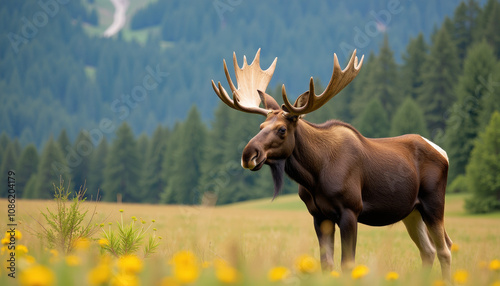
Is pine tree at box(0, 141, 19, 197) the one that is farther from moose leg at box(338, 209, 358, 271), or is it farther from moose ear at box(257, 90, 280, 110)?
moose leg at box(338, 209, 358, 271)

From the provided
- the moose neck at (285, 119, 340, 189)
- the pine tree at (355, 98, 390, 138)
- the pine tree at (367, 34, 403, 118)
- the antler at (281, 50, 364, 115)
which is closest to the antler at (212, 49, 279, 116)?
the antler at (281, 50, 364, 115)

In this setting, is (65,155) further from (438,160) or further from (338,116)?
(438,160)

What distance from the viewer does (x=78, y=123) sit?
196 m

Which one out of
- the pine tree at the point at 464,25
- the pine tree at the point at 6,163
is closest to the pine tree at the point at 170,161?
the pine tree at the point at 6,163

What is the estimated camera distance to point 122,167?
6450 cm

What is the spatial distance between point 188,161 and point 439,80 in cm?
2828

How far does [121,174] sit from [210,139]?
13736 mm

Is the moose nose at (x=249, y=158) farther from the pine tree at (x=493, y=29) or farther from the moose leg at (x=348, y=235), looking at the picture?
the pine tree at (x=493, y=29)

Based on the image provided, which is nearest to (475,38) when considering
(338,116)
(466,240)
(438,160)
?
(338,116)

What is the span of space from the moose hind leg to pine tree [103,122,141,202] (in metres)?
58.6

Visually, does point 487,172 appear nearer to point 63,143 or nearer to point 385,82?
point 385,82

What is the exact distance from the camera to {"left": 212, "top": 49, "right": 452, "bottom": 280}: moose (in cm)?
559

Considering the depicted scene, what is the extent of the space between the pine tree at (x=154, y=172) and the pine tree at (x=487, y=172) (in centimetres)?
4242

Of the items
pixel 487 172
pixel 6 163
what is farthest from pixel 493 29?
pixel 6 163
